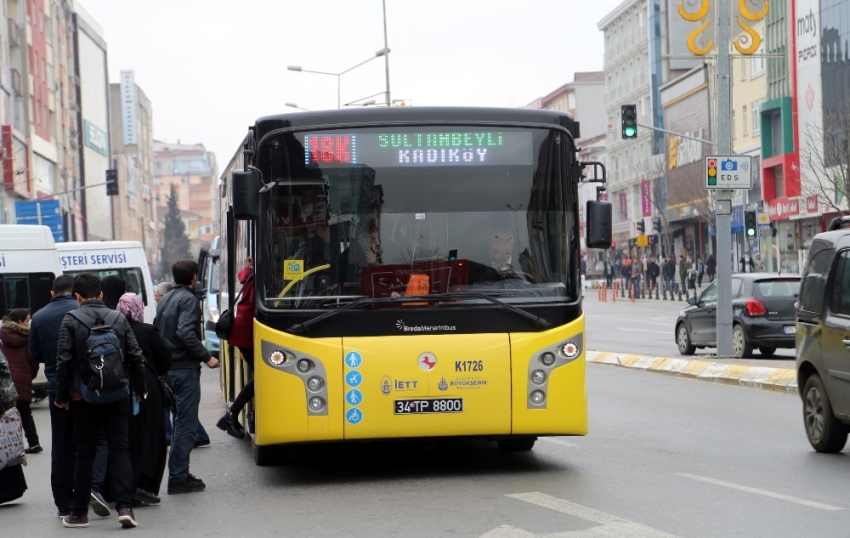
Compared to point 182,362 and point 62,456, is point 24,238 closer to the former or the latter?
point 182,362

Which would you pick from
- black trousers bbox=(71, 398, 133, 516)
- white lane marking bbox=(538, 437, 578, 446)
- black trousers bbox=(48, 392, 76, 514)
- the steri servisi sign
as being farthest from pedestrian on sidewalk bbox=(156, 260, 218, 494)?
the steri servisi sign

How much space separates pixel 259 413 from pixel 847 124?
41.9 meters

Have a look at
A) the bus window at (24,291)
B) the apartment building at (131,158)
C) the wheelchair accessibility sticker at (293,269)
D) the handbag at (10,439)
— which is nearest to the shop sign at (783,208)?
the bus window at (24,291)

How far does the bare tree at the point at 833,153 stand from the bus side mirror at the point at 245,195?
38.3 m

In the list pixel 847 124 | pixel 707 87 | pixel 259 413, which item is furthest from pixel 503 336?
pixel 707 87

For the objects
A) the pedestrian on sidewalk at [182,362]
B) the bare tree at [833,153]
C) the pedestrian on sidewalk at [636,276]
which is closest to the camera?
the pedestrian on sidewalk at [182,362]

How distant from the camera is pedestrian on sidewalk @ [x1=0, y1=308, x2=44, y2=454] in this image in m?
13.6

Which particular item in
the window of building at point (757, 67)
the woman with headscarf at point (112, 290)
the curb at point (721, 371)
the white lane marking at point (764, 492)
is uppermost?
the window of building at point (757, 67)

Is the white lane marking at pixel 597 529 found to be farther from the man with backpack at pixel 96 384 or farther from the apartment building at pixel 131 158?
the apartment building at pixel 131 158

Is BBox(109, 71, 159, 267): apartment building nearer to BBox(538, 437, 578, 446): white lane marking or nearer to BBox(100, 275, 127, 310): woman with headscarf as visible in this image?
BBox(538, 437, 578, 446): white lane marking

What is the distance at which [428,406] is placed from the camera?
32.9ft

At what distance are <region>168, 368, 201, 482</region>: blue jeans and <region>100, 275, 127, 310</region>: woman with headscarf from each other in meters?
0.77

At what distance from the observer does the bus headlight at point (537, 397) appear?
1017cm

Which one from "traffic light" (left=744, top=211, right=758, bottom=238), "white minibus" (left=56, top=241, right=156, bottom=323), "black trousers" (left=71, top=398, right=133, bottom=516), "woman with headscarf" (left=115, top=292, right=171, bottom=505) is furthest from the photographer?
"traffic light" (left=744, top=211, right=758, bottom=238)
